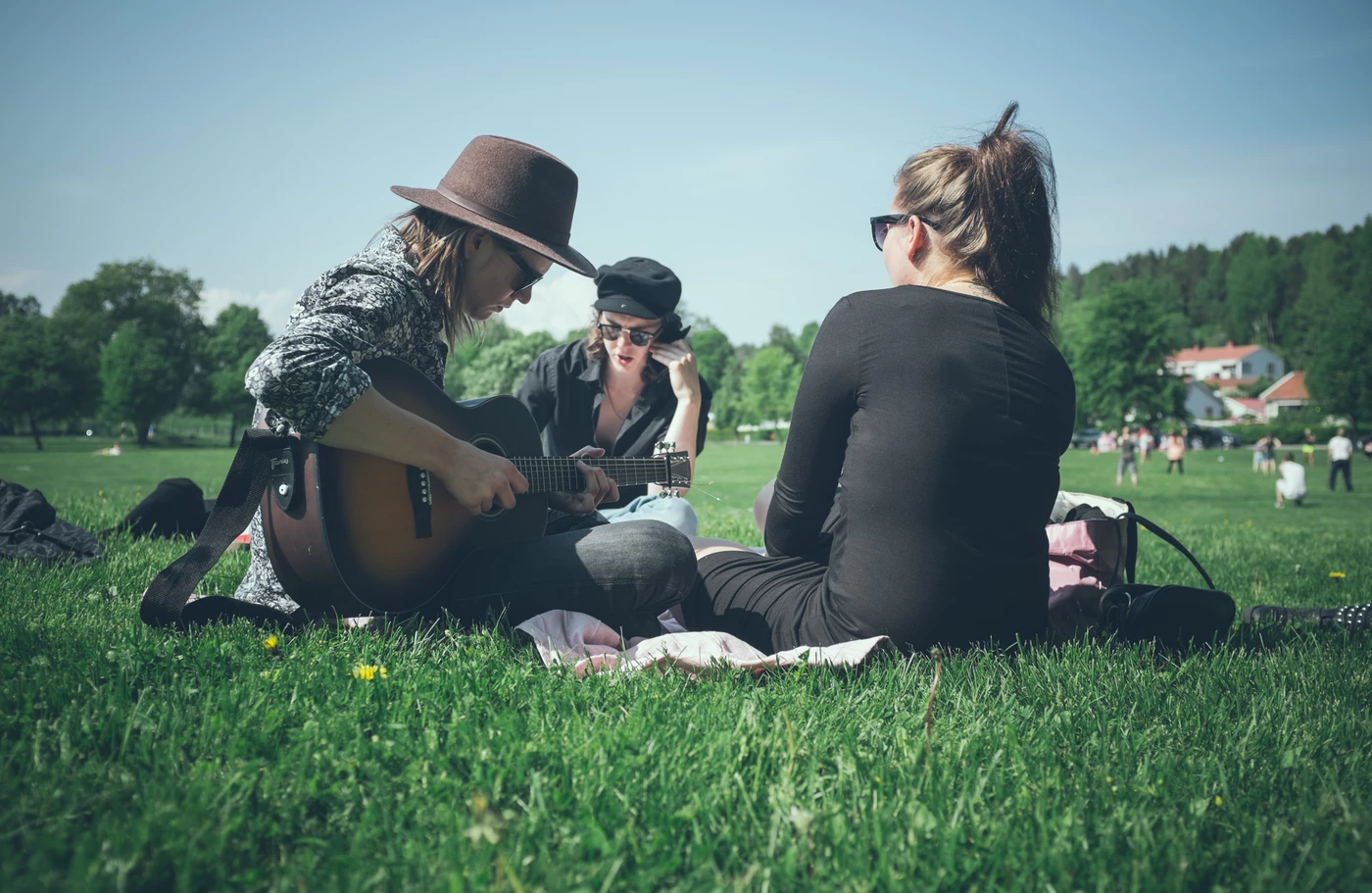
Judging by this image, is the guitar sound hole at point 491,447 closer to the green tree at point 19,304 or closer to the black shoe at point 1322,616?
the black shoe at point 1322,616

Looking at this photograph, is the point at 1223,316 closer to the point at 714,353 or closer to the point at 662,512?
the point at 714,353

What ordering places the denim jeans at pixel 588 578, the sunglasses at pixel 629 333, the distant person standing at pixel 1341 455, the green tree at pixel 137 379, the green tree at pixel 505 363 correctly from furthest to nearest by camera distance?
the green tree at pixel 505 363, the green tree at pixel 137 379, the distant person standing at pixel 1341 455, the sunglasses at pixel 629 333, the denim jeans at pixel 588 578

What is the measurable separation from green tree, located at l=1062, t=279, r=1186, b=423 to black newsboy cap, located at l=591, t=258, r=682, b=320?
240 ft

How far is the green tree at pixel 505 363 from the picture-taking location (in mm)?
77875

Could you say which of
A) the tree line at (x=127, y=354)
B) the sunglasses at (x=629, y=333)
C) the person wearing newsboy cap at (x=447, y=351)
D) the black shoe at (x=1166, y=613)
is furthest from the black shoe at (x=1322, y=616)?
the tree line at (x=127, y=354)

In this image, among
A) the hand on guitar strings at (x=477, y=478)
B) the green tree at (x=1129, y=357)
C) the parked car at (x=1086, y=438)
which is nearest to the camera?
the hand on guitar strings at (x=477, y=478)

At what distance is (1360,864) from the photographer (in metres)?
1.71

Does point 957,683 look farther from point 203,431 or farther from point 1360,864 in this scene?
point 203,431

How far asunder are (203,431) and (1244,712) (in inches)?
3844

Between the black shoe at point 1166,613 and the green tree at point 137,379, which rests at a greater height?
the green tree at point 137,379

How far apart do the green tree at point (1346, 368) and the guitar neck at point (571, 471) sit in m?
85.6

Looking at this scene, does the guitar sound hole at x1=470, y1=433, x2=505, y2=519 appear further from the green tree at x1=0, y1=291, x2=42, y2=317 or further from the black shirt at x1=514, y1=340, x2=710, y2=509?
the green tree at x1=0, y1=291, x2=42, y2=317

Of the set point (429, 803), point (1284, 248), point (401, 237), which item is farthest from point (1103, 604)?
point (1284, 248)

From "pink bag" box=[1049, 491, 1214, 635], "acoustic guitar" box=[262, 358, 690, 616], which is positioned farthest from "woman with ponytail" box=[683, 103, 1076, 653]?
"acoustic guitar" box=[262, 358, 690, 616]
